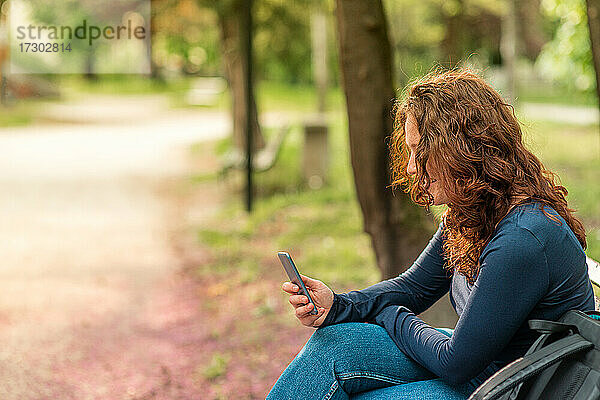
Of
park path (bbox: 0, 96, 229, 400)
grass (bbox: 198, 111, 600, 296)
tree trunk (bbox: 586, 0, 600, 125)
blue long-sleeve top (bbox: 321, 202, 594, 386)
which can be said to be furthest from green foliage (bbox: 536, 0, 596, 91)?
blue long-sleeve top (bbox: 321, 202, 594, 386)

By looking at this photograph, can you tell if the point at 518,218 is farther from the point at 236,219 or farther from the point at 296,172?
the point at 296,172

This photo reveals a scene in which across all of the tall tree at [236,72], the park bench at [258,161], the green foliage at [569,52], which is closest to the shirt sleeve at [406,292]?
the park bench at [258,161]

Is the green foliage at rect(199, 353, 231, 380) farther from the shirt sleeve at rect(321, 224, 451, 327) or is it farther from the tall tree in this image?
the tall tree

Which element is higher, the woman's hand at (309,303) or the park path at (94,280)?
the woman's hand at (309,303)

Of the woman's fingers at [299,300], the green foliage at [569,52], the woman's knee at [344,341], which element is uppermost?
the green foliage at [569,52]

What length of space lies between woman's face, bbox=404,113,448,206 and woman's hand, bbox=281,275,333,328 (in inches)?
17.8

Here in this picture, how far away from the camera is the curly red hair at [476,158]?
6.65 ft

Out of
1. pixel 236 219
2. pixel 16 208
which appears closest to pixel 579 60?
pixel 236 219

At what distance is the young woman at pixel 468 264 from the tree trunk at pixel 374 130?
188 centimetres

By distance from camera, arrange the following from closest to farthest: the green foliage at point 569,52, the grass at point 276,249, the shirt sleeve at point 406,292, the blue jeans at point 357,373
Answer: the blue jeans at point 357,373 → the shirt sleeve at point 406,292 → the grass at point 276,249 → the green foliage at point 569,52

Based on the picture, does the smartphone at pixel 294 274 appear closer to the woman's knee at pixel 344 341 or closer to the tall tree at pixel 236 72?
the woman's knee at pixel 344 341

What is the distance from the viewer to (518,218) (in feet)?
6.43

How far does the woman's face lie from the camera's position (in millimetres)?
2096

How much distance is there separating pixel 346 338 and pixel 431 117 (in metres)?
0.66
